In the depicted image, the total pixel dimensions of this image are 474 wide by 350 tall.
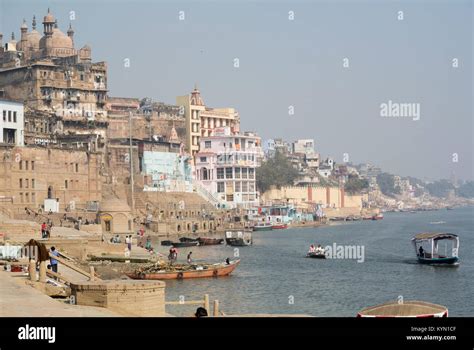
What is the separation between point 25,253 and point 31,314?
19834 millimetres

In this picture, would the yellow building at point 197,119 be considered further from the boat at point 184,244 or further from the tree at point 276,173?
the boat at point 184,244

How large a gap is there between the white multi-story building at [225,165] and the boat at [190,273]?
60.0m

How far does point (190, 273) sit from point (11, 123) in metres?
33.3

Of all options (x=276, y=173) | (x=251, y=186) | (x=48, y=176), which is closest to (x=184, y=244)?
(x=48, y=176)

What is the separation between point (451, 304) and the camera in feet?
118

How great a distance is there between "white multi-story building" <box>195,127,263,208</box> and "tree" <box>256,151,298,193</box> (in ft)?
71.0

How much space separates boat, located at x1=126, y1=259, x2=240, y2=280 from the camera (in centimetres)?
4256

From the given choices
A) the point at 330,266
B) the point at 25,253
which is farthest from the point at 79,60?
the point at 25,253

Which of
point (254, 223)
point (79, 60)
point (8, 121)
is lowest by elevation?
point (254, 223)

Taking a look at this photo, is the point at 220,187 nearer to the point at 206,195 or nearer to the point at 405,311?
the point at 206,195

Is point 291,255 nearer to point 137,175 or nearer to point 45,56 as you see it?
point 137,175

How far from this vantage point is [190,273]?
44.1m

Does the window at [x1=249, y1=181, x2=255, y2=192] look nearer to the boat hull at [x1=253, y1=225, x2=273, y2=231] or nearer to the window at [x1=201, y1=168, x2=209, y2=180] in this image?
the boat hull at [x1=253, y1=225, x2=273, y2=231]

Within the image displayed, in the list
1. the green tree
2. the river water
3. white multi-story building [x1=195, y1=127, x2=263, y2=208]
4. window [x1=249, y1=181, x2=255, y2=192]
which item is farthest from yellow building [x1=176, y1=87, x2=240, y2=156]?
the green tree
